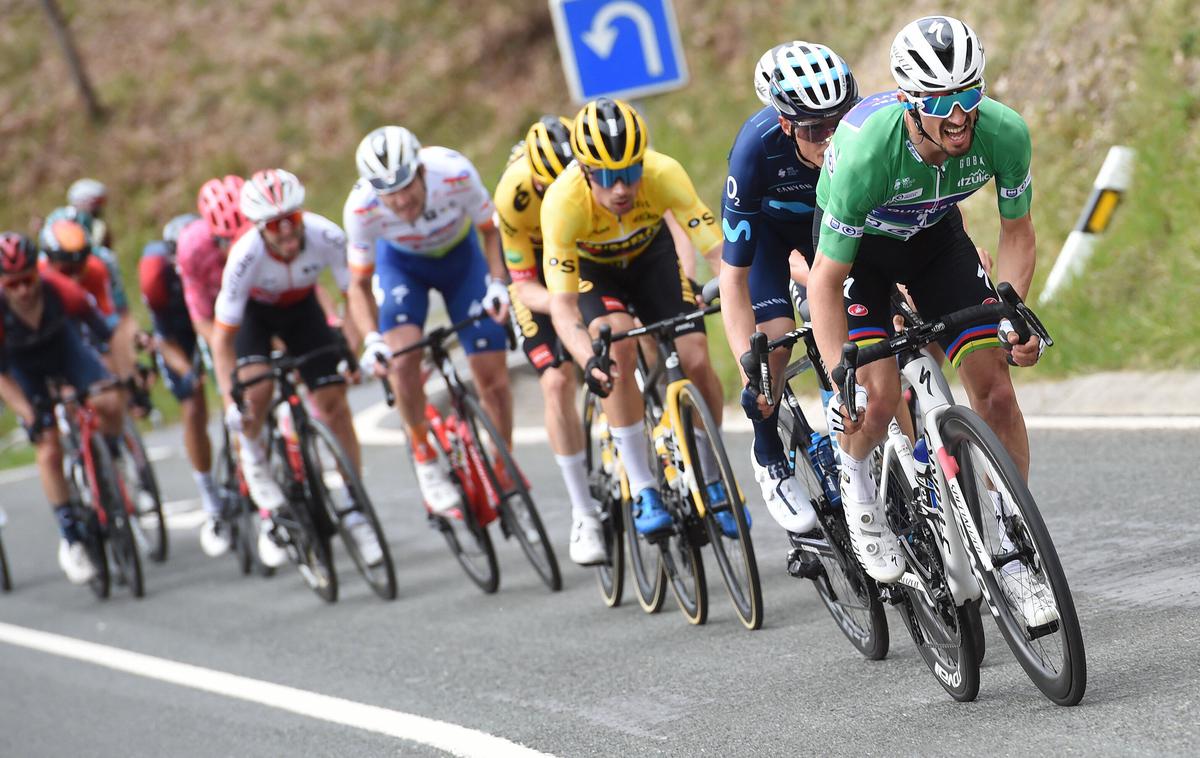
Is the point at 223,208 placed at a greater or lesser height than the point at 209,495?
greater

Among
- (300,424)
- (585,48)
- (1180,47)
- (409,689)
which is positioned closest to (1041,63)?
(1180,47)

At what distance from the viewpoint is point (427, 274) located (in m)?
8.74

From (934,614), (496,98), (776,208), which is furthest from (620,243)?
(496,98)

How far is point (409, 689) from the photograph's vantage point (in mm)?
6629

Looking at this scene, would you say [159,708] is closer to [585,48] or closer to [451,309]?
[451,309]

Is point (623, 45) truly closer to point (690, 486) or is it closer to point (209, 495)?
point (209, 495)

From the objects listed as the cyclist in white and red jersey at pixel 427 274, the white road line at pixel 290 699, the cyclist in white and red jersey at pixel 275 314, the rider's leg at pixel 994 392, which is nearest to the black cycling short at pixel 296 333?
the cyclist in white and red jersey at pixel 275 314

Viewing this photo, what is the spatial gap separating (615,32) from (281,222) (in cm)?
399

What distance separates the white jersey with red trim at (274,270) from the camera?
347 inches

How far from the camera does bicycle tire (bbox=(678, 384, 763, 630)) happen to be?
5957 mm

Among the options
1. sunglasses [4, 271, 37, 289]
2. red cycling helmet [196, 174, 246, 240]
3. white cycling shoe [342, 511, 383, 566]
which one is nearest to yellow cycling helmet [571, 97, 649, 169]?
white cycling shoe [342, 511, 383, 566]

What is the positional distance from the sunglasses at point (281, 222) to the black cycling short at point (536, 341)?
1.59 metres

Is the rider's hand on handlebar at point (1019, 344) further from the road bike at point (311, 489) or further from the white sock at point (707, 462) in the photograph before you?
the road bike at point (311, 489)

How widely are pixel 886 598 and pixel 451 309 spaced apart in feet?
14.4
